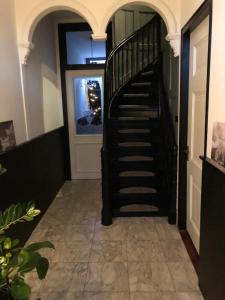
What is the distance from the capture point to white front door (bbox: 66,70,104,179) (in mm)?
4746

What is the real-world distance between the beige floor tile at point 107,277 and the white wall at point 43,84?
6.12 feet

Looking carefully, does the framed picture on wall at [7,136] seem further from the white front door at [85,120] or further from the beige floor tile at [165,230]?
the white front door at [85,120]

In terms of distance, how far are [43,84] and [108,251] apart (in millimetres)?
2723

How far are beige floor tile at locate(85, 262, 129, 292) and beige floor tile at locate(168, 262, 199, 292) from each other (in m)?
0.42

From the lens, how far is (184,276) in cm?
217

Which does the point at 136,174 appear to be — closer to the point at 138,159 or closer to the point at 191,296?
the point at 138,159

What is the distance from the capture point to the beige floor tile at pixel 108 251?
244 centimetres

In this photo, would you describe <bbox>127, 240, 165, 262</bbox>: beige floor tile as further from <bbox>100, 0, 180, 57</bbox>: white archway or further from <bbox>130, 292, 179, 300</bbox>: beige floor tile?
<bbox>100, 0, 180, 57</bbox>: white archway

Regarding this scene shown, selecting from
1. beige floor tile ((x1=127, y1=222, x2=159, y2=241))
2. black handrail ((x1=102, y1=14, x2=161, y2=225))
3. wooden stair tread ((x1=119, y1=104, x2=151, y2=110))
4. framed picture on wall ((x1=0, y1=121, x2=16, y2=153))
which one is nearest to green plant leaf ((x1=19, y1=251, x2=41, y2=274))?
framed picture on wall ((x1=0, y1=121, x2=16, y2=153))

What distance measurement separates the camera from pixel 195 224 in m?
2.54

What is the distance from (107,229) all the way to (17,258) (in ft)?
6.15

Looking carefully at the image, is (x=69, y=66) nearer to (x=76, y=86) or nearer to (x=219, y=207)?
(x=76, y=86)

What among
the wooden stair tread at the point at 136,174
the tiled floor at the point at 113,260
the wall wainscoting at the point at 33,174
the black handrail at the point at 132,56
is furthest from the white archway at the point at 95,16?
the tiled floor at the point at 113,260

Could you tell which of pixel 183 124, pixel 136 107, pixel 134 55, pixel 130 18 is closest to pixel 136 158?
pixel 136 107
